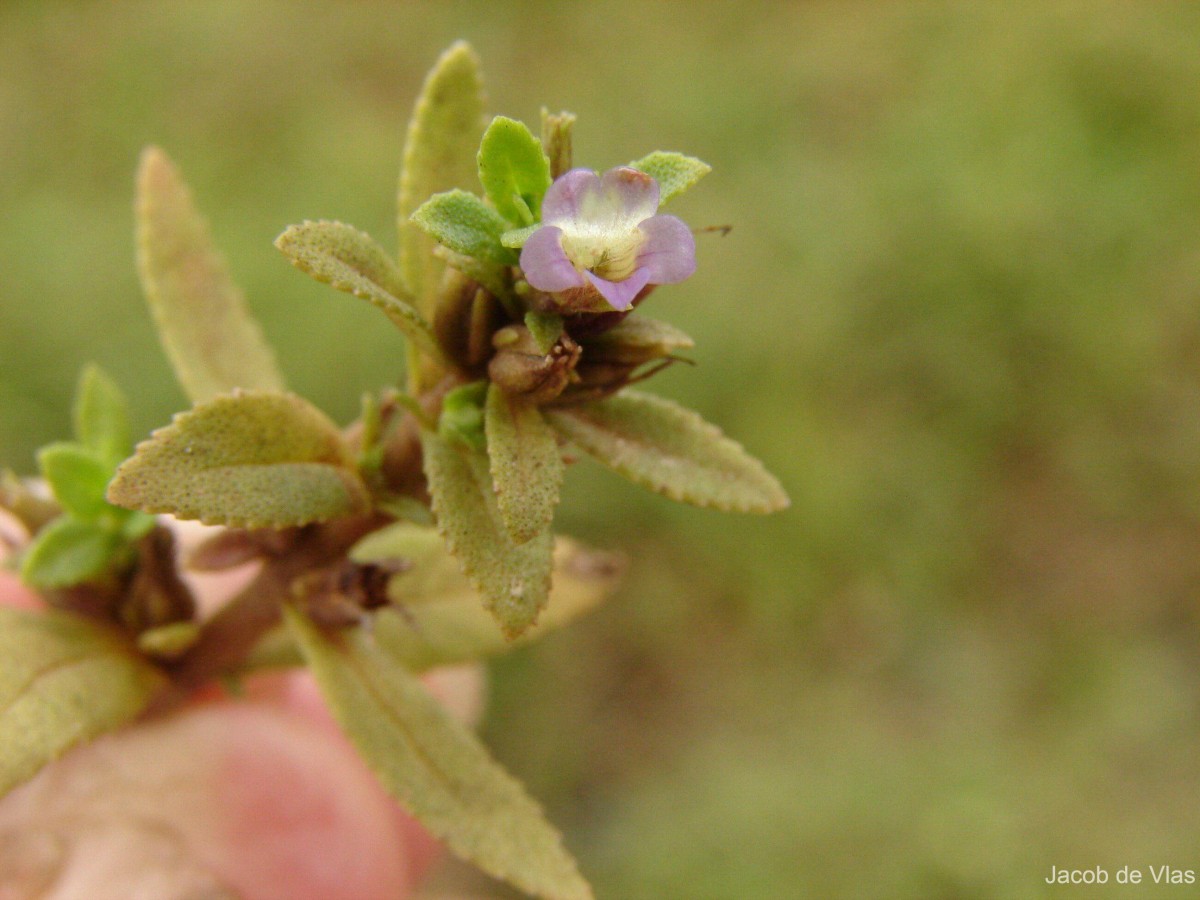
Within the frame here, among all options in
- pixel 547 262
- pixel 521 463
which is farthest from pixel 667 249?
pixel 521 463

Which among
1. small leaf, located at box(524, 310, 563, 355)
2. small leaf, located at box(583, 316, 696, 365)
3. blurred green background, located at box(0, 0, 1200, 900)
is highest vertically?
small leaf, located at box(524, 310, 563, 355)

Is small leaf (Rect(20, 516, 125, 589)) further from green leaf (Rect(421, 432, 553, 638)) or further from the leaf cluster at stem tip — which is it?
green leaf (Rect(421, 432, 553, 638))

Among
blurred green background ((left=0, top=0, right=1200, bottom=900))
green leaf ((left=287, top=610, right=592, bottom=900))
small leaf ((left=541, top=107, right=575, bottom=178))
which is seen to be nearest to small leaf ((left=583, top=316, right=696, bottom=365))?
small leaf ((left=541, top=107, right=575, bottom=178))

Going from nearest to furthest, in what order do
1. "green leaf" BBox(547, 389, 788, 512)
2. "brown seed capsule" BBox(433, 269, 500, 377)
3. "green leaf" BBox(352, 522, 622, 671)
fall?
"brown seed capsule" BBox(433, 269, 500, 377) < "green leaf" BBox(547, 389, 788, 512) < "green leaf" BBox(352, 522, 622, 671)

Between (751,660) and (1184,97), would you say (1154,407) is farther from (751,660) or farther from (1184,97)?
(751,660)


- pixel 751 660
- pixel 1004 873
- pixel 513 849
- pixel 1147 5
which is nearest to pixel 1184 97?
pixel 1147 5
